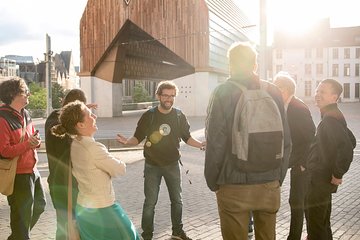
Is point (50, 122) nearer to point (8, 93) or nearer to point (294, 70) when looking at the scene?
point (8, 93)

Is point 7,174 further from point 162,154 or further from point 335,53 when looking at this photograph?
point 335,53

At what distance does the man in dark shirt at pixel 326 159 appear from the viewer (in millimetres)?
4285

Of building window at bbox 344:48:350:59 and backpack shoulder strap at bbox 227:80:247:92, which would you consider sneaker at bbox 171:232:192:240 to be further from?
building window at bbox 344:48:350:59

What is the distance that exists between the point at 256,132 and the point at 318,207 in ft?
6.09

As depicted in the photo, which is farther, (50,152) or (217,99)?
(50,152)

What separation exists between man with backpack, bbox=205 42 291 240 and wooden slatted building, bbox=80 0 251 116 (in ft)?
96.7

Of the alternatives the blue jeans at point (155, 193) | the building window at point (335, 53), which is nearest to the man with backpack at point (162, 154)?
the blue jeans at point (155, 193)

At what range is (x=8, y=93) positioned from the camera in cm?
423

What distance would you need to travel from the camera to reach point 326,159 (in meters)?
4.36

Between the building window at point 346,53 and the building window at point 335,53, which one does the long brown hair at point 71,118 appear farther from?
the building window at point 346,53

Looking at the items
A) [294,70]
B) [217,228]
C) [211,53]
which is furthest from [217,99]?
[294,70]

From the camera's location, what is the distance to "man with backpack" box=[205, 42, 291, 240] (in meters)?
2.97

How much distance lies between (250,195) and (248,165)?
0.76 feet

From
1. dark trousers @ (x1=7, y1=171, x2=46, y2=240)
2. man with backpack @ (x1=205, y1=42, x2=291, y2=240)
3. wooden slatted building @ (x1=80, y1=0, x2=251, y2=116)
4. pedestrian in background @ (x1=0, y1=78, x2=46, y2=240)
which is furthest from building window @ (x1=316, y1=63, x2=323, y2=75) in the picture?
man with backpack @ (x1=205, y1=42, x2=291, y2=240)
